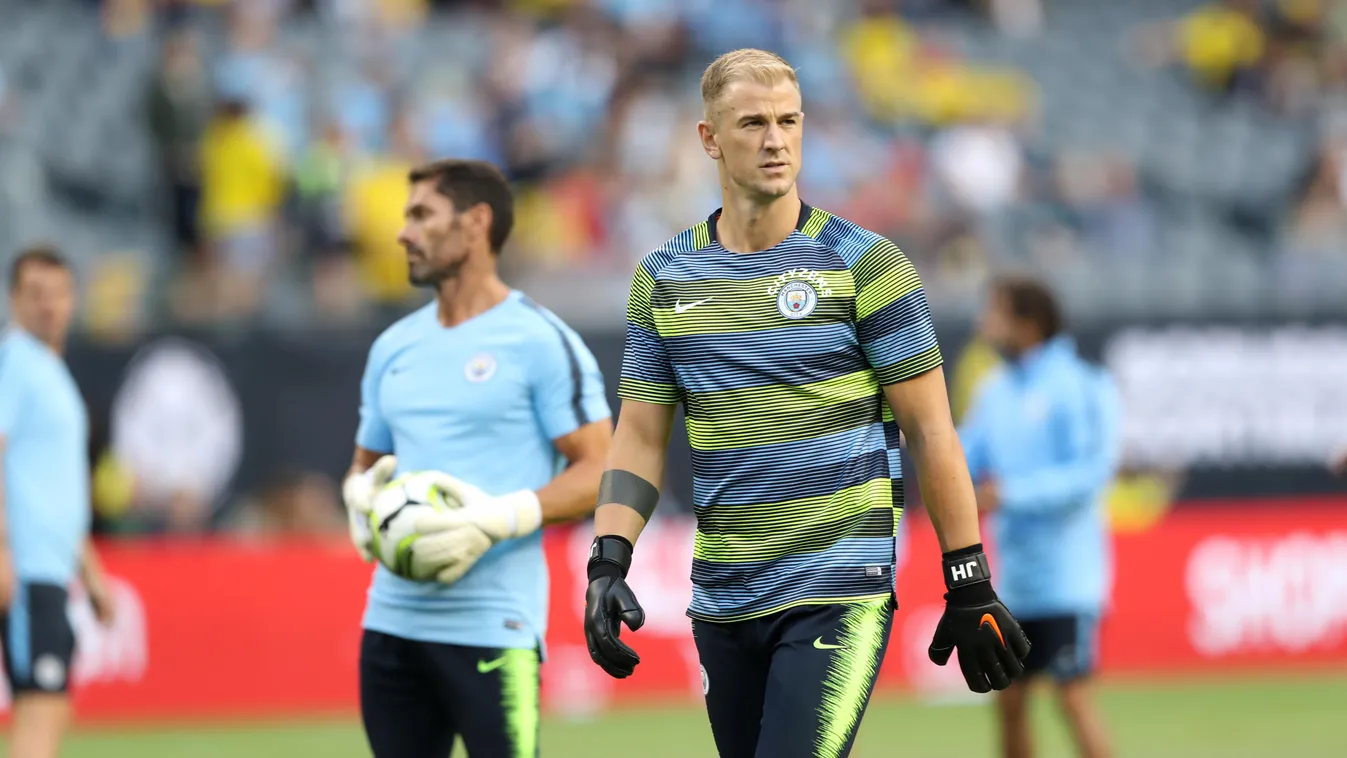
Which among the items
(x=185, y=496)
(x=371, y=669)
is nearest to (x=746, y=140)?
(x=371, y=669)

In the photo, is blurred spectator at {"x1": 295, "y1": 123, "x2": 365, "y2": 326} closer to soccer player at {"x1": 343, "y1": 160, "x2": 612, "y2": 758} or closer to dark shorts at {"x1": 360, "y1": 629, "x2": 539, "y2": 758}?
soccer player at {"x1": 343, "y1": 160, "x2": 612, "y2": 758}

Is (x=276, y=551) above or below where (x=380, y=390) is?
below

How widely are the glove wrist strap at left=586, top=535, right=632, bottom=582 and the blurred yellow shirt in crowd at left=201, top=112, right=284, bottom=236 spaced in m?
10.6

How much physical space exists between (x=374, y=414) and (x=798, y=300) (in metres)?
2.03

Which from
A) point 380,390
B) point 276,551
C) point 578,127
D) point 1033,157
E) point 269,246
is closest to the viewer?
point 380,390

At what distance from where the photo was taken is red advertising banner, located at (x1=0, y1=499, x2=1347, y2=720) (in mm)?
12680

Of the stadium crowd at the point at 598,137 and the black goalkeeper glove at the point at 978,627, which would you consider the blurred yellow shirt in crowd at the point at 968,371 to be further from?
the black goalkeeper glove at the point at 978,627

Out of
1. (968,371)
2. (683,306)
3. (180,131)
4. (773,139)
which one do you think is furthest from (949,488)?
(180,131)

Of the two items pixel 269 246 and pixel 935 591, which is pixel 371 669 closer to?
pixel 935 591

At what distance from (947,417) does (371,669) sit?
2163 mm

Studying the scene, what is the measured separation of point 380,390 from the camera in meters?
6.31

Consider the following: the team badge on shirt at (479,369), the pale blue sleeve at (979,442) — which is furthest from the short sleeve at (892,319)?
the pale blue sleeve at (979,442)

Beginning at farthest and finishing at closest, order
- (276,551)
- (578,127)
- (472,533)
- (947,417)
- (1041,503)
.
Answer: (578,127), (276,551), (1041,503), (472,533), (947,417)

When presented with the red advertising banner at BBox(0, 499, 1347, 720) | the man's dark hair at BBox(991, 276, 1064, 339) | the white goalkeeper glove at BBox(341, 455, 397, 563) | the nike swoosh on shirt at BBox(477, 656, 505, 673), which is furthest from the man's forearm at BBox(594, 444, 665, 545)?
the red advertising banner at BBox(0, 499, 1347, 720)
